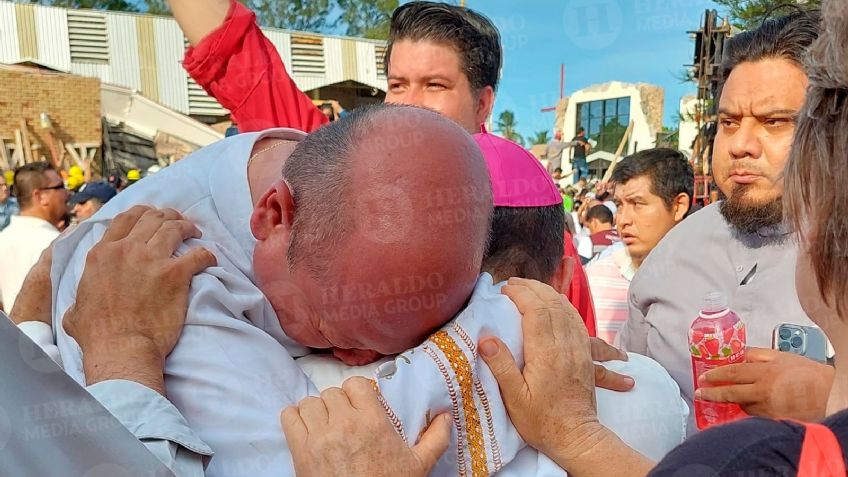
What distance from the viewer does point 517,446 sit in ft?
3.78

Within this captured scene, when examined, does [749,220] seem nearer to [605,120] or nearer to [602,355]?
[602,355]

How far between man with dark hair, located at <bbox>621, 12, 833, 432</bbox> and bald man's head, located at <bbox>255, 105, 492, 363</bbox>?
1193mm

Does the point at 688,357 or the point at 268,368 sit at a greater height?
the point at 268,368

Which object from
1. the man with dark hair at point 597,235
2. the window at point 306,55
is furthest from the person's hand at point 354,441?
the window at point 306,55

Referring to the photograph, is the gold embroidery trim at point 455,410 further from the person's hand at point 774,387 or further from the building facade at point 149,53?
the building facade at point 149,53

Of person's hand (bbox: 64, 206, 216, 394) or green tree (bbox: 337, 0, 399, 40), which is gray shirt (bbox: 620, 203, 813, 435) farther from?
green tree (bbox: 337, 0, 399, 40)

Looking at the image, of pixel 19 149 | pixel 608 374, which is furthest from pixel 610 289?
pixel 19 149

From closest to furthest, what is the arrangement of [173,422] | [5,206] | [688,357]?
[173,422], [688,357], [5,206]

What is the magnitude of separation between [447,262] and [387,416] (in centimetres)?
26

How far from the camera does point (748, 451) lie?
28.5 inches

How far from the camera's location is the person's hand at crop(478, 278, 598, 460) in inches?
44.3

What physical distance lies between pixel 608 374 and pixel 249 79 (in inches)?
76.7

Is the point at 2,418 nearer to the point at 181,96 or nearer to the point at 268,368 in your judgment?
the point at 268,368

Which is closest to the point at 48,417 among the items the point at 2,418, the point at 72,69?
the point at 2,418
